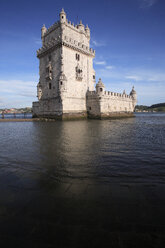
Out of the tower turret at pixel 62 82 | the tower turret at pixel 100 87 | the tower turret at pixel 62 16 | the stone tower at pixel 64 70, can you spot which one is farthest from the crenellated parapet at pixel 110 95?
the tower turret at pixel 62 16

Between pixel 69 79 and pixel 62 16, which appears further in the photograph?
pixel 69 79

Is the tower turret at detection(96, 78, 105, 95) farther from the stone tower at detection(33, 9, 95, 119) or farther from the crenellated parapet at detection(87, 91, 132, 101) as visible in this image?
the stone tower at detection(33, 9, 95, 119)

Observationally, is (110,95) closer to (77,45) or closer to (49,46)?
(77,45)

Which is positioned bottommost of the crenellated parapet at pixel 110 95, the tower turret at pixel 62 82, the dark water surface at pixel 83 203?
the dark water surface at pixel 83 203

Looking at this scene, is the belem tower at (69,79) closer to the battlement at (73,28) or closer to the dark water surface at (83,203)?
the battlement at (73,28)

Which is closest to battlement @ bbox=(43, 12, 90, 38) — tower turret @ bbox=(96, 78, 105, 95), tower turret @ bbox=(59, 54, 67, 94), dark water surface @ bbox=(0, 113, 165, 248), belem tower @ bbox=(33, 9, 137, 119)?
belem tower @ bbox=(33, 9, 137, 119)

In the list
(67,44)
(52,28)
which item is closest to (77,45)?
(67,44)

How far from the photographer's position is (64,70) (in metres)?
27.1

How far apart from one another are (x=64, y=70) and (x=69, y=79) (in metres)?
2.11

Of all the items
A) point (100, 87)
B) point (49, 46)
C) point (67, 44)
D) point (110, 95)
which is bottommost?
point (110, 95)

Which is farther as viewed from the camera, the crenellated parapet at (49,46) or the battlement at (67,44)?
the crenellated parapet at (49,46)

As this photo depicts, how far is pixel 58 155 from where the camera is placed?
21.0ft

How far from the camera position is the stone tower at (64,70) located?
26931mm

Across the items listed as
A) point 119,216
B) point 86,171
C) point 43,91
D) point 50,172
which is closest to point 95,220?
point 119,216
